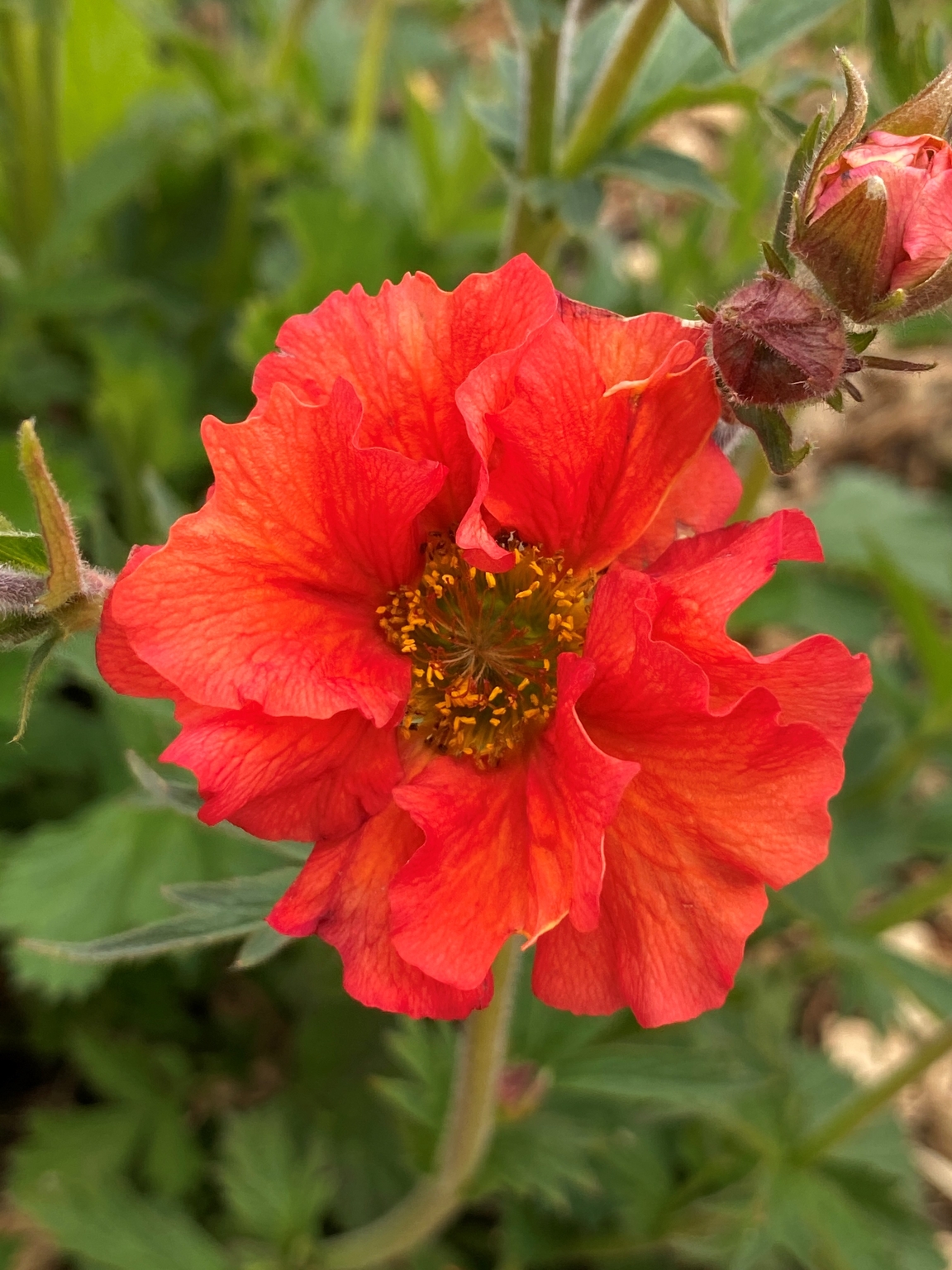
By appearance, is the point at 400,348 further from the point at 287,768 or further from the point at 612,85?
the point at 612,85

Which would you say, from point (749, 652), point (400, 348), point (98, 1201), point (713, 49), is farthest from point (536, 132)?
point (98, 1201)

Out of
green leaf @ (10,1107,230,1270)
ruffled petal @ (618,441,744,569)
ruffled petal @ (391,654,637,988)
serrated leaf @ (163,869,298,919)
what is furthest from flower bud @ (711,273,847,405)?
green leaf @ (10,1107,230,1270)

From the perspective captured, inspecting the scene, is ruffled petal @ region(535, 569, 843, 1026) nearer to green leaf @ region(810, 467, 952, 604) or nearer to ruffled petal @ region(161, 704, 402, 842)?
ruffled petal @ region(161, 704, 402, 842)

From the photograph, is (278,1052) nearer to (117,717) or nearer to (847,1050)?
(117,717)

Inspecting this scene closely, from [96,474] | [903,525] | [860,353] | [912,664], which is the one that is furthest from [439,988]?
[912,664]

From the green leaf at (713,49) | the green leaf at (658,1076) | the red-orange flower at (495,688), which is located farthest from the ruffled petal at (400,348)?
the green leaf at (658,1076)

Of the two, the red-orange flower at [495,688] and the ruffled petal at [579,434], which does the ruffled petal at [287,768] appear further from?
the ruffled petal at [579,434]

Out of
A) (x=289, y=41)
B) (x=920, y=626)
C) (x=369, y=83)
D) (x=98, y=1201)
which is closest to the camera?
(x=98, y=1201)
